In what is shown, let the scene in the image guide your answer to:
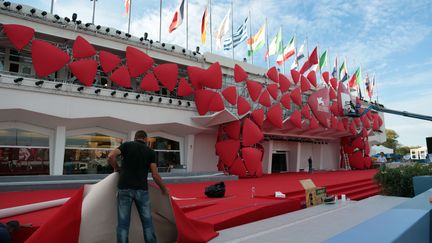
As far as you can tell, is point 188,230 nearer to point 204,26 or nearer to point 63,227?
point 63,227

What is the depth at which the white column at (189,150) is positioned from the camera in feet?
62.2

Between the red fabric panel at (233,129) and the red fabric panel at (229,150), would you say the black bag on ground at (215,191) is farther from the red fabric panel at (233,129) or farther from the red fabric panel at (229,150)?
the red fabric panel at (233,129)

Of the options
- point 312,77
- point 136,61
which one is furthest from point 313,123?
point 136,61

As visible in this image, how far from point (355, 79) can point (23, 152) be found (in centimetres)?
2897

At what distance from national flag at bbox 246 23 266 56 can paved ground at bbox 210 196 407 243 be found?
51.5 ft

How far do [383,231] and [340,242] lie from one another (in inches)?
23.3

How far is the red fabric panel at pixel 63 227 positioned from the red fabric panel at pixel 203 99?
1410 cm

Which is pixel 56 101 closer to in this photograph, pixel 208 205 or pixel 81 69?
pixel 81 69

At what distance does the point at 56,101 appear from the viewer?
13.5 meters

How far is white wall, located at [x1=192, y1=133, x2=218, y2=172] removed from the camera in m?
20.3

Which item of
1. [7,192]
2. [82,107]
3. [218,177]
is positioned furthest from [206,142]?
[7,192]

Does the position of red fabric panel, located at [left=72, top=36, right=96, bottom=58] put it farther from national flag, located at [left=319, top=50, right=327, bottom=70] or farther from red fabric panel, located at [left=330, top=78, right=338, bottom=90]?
red fabric panel, located at [left=330, top=78, right=338, bottom=90]

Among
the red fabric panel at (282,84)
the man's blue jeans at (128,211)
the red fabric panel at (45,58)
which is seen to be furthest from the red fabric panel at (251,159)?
the man's blue jeans at (128,211)

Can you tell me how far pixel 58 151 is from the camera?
14.0 m
